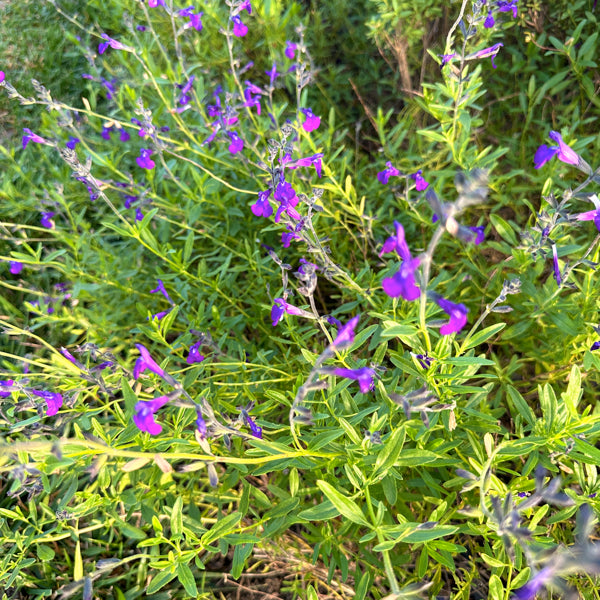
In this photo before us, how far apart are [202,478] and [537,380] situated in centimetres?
196

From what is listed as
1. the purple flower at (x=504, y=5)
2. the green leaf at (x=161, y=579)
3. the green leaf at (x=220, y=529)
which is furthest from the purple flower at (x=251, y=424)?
the purple flower at (x=504, y=5)

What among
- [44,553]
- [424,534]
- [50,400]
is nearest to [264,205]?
A: [50,400]

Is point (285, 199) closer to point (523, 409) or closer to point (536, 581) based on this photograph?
point (523, 409)

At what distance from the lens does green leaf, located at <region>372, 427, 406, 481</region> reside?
1.67m

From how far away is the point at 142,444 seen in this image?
193 centimetres

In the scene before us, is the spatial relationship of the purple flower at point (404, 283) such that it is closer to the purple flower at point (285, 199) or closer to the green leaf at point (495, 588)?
the purple flower at point (285, 199)

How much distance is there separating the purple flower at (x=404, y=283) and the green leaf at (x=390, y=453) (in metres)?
0.64

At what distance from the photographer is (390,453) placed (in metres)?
A: 1.68

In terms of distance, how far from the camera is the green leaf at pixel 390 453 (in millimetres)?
1675

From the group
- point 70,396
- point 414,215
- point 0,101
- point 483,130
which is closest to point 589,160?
point 483,130

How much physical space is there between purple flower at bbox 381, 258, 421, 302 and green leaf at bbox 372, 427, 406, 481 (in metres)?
0.64

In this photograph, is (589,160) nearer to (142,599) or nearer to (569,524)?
(569,524)

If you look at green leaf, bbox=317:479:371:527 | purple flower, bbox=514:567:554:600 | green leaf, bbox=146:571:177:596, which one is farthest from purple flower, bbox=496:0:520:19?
green leaf, bbox=146:571:177:596

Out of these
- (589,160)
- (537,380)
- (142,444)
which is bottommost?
(537,380)
